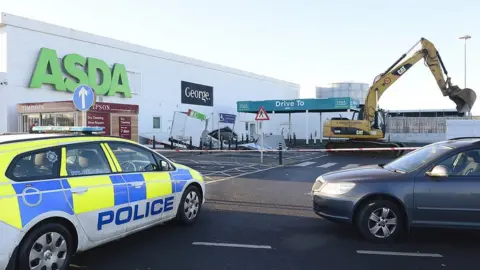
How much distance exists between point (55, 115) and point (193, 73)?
17012 mm

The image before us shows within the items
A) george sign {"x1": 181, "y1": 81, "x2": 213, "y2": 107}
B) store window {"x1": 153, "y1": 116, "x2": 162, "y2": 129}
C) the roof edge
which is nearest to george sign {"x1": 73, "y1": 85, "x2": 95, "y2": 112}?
the roof edge

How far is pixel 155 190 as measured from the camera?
5.56 m

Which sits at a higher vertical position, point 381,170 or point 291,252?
point 381,170

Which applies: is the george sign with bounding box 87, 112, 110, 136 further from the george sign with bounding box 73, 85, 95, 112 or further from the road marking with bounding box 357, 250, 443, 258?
the road marking with bounding box 357, 250, 443, 258

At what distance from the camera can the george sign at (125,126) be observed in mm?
20938

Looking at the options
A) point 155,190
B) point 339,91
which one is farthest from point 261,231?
point 339,91

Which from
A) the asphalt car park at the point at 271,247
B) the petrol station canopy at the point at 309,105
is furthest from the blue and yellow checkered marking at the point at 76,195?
the petrol station canopy at the point at 309,105

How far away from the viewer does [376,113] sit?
73.5ft

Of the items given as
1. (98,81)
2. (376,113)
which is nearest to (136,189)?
(376,113)

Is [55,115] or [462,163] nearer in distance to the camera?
[462,163]

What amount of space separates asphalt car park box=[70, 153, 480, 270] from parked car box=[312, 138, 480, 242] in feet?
1.08

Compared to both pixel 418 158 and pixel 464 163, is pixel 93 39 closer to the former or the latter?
pixel 418 158

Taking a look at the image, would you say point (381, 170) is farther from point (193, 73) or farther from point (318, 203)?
point (193, 73)

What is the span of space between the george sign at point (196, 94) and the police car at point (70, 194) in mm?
29116
